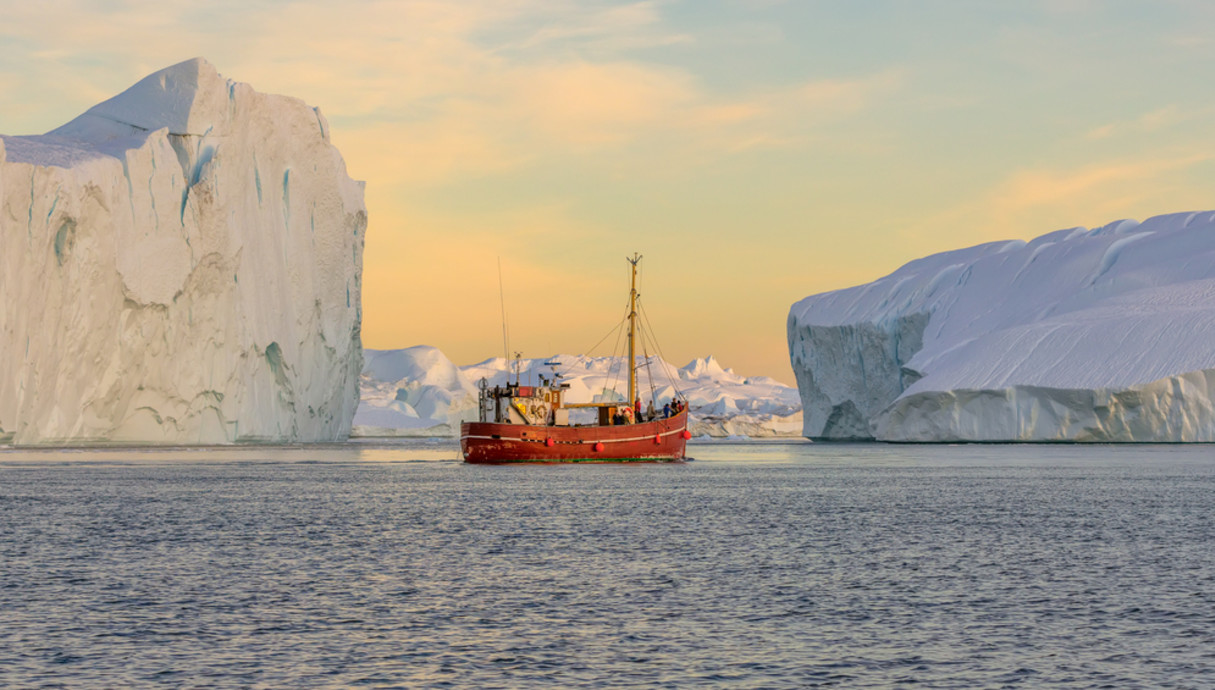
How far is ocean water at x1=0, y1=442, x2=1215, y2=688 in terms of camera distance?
12031 mm

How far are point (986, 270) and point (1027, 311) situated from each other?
9.93 m

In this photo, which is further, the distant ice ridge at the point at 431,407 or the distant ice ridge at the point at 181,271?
the distant ice ridge at the point at 431,407

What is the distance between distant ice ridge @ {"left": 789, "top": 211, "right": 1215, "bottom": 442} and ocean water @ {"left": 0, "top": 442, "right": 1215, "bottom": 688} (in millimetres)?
42949

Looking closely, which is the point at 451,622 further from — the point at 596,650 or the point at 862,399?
the point at 862,399

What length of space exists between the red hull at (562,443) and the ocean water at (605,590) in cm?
2124

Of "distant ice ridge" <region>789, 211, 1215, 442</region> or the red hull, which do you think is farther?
"distant ice ridge" <region>789, 211, 1215, 442</region>

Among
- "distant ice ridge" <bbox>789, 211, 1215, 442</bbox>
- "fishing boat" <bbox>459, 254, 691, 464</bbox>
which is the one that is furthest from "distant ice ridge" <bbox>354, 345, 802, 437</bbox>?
"fishing boat" <bbox>459, 254, 691, 464</bbox>

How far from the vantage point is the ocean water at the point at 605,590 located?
39.5 ft

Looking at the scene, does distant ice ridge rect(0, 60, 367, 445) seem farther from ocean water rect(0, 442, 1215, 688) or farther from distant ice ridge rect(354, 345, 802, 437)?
distant ice ridge rect(354, 345, 802, 437)

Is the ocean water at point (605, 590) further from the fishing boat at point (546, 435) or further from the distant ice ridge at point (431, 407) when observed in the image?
the distant ice ridge at point (431, 407)

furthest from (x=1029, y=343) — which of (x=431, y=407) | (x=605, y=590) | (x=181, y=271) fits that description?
(x=431, y=407)

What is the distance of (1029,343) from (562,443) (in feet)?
128

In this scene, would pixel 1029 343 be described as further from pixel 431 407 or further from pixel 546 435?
pixel 431 407

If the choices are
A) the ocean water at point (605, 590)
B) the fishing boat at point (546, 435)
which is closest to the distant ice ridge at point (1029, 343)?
the fishing boat at point (546, 435)
